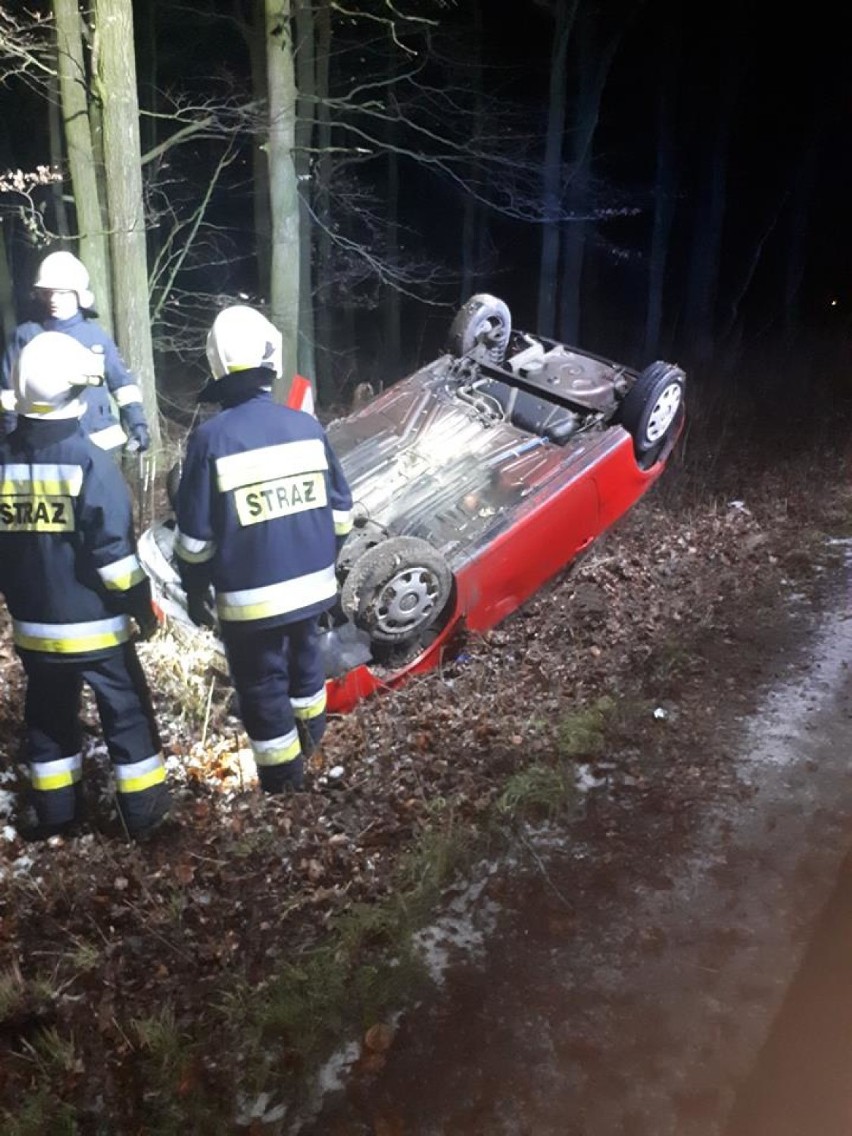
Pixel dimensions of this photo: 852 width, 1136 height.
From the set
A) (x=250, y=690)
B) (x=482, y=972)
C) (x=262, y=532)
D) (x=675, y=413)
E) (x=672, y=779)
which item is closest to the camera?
(x=482, y=972)

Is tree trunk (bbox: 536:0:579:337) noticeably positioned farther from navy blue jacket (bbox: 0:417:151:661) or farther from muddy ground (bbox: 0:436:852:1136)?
navy blue jacket (bbox: 0:417:151:661)

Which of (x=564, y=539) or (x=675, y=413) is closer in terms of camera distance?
(x=564, y=539)

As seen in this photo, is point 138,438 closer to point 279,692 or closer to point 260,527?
point 260,527

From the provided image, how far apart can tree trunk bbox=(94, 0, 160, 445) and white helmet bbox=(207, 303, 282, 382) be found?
3236 millimetres

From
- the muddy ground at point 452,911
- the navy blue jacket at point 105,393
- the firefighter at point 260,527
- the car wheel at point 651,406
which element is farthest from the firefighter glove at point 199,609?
the car wheel at point 651,406

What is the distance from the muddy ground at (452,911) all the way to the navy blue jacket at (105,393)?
4.15 ft

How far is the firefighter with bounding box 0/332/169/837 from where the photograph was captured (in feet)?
9.94

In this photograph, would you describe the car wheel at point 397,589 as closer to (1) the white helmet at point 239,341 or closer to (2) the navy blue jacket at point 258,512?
(2) the navy blue jacket at point 258,512

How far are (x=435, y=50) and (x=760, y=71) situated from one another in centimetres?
691

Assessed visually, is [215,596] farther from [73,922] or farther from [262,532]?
[73,922]

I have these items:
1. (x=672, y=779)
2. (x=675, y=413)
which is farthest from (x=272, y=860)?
(x=675, y=413)

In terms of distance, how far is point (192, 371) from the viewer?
1516 centimetres

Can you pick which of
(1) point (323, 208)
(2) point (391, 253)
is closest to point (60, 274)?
(1) point (323, 208)

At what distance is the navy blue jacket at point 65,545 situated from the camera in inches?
121
